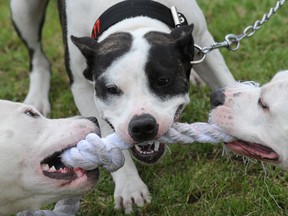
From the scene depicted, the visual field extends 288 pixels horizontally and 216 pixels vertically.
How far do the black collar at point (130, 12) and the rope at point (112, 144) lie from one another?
2.47 feet

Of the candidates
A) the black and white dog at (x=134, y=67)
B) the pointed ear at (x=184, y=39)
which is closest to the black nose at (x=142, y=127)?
the black and white dog at (x=134, y=67)

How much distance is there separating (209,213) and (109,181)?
2.79ft

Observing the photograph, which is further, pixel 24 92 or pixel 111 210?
pixel 24 92

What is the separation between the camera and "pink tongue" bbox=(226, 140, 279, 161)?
3115mm

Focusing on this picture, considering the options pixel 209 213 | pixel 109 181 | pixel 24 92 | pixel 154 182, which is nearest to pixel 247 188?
pixel 209 213

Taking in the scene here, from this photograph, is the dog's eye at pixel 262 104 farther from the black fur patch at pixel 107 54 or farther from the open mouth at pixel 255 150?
the black fur patch at pixel 107 54

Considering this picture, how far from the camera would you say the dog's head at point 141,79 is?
3301 millimetres

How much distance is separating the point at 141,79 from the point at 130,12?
55cm

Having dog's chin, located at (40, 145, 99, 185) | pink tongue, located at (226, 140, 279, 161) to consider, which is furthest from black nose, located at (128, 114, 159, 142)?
pink tongue, located at (226, 140, 279, 161)

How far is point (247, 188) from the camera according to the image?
3719 millimetres

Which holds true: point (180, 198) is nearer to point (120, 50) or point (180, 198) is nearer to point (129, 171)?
point (129, 171)

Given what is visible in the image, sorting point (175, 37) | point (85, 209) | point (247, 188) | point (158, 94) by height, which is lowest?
point (85, 209)

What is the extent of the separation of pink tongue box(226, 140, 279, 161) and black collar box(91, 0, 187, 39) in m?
0.95

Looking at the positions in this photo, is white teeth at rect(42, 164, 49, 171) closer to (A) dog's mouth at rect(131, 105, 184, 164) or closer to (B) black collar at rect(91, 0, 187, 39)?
(A) dog's mouth at rect(131, 105, 184, 164)
